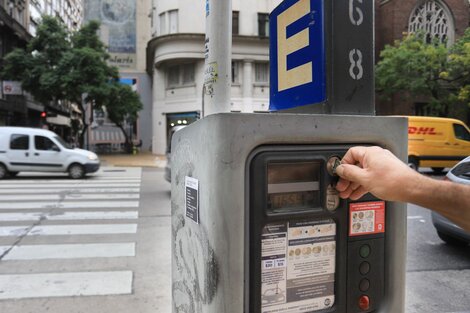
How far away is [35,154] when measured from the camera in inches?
548

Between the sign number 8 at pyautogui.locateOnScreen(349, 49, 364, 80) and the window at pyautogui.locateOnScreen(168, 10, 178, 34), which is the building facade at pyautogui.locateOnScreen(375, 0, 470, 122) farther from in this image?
the sign number 8 at pyautogui.locateOnScreen(349, 49, 364, 80)

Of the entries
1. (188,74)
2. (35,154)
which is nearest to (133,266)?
(35,154)

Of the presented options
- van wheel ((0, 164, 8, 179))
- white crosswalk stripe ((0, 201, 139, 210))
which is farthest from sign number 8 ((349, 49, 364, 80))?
van wheel ((0, 164, 8, 179))

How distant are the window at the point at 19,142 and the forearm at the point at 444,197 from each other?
14.9 m

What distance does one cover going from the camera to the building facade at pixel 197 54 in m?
26.9

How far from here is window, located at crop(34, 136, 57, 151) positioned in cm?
1397

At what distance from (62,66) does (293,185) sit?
79.7 ft

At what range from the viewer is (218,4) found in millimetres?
3047

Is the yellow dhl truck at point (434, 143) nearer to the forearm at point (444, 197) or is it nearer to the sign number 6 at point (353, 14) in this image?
the sign number 6 at point (353, 14)

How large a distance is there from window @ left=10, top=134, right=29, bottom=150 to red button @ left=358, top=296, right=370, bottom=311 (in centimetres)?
1447

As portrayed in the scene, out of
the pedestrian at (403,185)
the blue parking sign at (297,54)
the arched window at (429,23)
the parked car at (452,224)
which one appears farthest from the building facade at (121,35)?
the pedestrian at (403,185)

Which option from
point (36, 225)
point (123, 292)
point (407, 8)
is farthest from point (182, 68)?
point (123, 292)

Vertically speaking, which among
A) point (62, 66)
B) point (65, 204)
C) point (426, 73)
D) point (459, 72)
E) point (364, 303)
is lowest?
point (65, 204)

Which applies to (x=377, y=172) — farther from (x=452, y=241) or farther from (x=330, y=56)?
(x=452, y=241)
